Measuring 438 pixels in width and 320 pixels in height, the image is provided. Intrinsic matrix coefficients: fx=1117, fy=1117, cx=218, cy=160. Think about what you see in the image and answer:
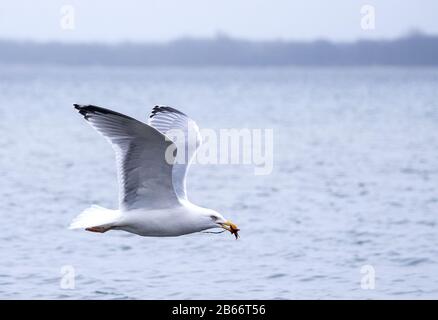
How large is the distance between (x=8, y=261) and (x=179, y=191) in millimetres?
3892

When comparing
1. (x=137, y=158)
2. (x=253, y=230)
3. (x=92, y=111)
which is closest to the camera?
(x=92, y=111)

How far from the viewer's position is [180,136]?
1073 centimetres

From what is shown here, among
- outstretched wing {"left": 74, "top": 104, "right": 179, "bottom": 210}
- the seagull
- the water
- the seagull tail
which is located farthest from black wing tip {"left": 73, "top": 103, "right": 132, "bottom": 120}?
the water

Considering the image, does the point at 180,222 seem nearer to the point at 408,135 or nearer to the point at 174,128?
the point at 174,128

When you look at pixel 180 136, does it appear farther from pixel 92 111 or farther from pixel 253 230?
pixel 253 230

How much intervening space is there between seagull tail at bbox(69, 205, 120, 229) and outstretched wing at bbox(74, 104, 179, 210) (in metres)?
0.18

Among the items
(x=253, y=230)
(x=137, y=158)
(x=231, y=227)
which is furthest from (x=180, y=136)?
(x=253, y=230)

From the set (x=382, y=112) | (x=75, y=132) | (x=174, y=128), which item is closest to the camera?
(x=174, y=128)

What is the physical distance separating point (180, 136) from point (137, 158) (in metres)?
1.21

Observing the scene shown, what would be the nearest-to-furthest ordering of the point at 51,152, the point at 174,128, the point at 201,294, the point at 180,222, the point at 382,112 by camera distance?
the point at 180,222
the point at 174,128
the point at 201,294
the point at 51,152
the point at 382,112

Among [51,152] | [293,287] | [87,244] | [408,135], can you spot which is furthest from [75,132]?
[293,287]

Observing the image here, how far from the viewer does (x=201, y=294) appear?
39.6 ft
